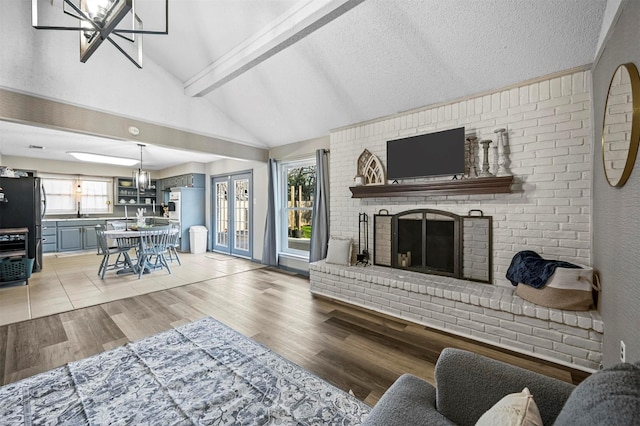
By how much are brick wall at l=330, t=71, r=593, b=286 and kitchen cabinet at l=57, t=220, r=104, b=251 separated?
26.7ft

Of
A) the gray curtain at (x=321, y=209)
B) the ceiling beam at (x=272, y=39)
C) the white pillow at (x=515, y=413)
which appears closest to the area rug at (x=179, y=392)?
the white pillow at (x=515, y=413)

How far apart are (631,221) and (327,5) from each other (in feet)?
8.06

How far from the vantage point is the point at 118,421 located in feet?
4.99

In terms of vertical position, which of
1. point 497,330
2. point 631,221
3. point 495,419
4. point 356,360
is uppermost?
point 631,221

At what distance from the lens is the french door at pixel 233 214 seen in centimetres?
604

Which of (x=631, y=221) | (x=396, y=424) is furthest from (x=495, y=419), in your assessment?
(x=631, y=221)

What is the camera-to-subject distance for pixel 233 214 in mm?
6465

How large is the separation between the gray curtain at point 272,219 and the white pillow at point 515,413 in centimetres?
466

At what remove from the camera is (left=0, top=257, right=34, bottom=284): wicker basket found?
393cm

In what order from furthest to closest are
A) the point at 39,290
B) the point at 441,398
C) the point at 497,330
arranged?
1. the point at 39,290
2. the point at 497,330
3. the point at 441,398

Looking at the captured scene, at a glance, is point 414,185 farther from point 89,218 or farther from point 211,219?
point 89,218

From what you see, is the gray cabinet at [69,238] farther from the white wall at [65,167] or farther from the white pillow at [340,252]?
the white pillow at [340,252]

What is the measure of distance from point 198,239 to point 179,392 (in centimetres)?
562

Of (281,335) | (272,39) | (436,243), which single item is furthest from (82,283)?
(436,243)
